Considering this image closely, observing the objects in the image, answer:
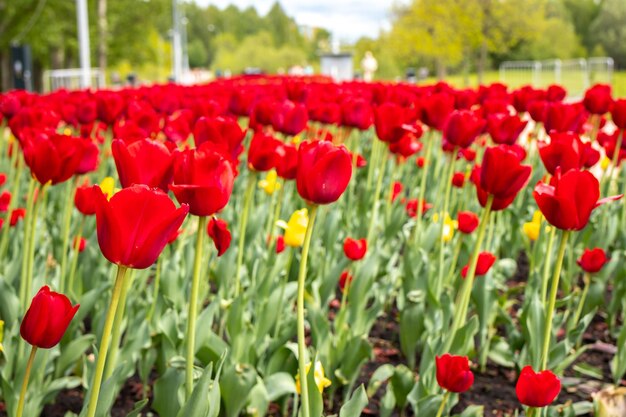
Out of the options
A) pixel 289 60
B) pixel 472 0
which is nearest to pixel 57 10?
pixel 472 0

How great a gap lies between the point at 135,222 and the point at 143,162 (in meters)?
0.24

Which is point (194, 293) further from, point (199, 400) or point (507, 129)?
point (507, 129)

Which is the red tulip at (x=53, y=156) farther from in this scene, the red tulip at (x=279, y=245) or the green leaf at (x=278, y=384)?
the red tulip at (x=279, y=245)

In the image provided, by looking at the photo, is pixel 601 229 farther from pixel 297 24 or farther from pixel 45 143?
pixel 297 24

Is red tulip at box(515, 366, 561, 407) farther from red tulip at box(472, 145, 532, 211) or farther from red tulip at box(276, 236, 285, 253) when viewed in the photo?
red tulip at box(276, 236, 285, 253)

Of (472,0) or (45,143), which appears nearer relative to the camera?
(45,143)

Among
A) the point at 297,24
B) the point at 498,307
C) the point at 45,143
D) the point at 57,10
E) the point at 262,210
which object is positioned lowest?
the point at 498,307

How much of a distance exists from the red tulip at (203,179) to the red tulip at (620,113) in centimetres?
199

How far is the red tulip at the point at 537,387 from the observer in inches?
54.9

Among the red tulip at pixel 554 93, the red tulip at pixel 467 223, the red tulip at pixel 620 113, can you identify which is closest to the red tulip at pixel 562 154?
the red tulip at pixel 467 223

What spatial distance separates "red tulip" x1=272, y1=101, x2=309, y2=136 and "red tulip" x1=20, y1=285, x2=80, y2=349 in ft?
4.97

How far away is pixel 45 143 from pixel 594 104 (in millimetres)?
2470

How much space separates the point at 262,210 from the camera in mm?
3215

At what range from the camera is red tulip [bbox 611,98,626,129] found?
281 cm
